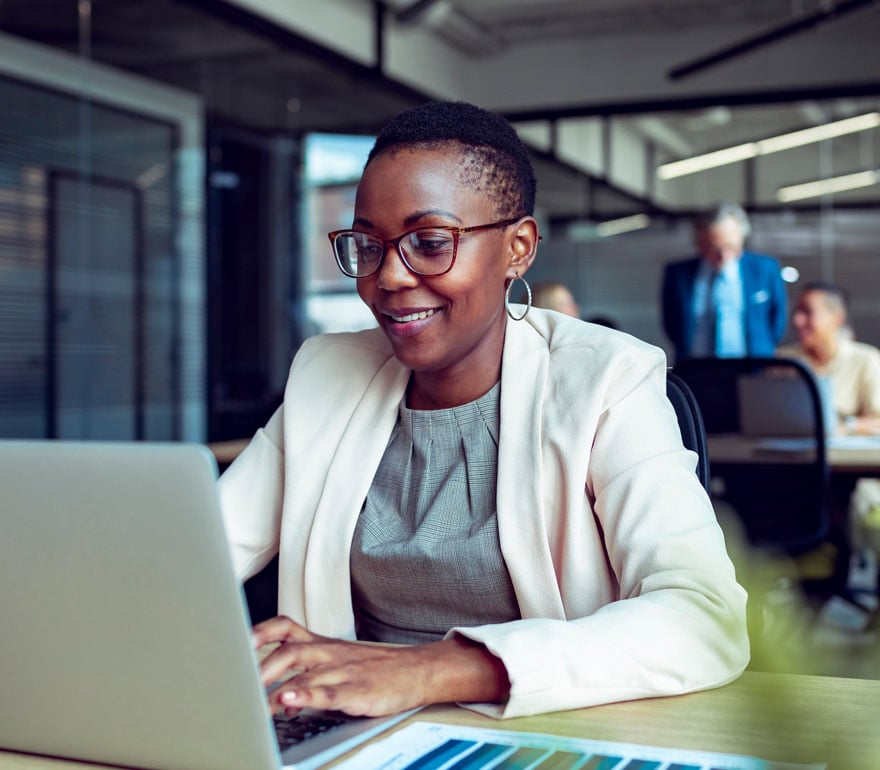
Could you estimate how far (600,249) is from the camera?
7137 mm

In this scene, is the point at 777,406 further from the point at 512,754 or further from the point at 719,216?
the point at 512,754

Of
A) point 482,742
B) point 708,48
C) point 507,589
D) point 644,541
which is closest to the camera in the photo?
point 482,742

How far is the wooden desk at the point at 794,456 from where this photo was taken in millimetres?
3133

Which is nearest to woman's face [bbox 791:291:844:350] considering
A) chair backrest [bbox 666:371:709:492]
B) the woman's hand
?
chair backrest [bbox 666:371:709:492]

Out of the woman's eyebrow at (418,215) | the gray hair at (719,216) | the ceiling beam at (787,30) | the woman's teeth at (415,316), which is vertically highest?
the ceiling beam at (787,30)

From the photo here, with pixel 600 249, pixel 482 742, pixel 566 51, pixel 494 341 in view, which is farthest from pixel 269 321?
pixel 482 742

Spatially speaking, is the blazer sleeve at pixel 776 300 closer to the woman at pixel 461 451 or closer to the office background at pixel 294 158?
the office background at pixel 294 158

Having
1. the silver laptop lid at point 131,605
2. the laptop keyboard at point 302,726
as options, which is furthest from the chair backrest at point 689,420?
the silver laptop lid at point 131,605

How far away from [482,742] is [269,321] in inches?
196

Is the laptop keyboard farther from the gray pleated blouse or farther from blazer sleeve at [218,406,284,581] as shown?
blazer sleeve at [218,406,284,581]

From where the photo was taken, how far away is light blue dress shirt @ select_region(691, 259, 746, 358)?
15.9ft

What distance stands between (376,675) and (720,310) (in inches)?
168

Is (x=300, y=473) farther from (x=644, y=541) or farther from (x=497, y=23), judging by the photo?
(x=497, y=23)

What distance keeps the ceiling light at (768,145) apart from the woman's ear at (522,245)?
5.78 m
